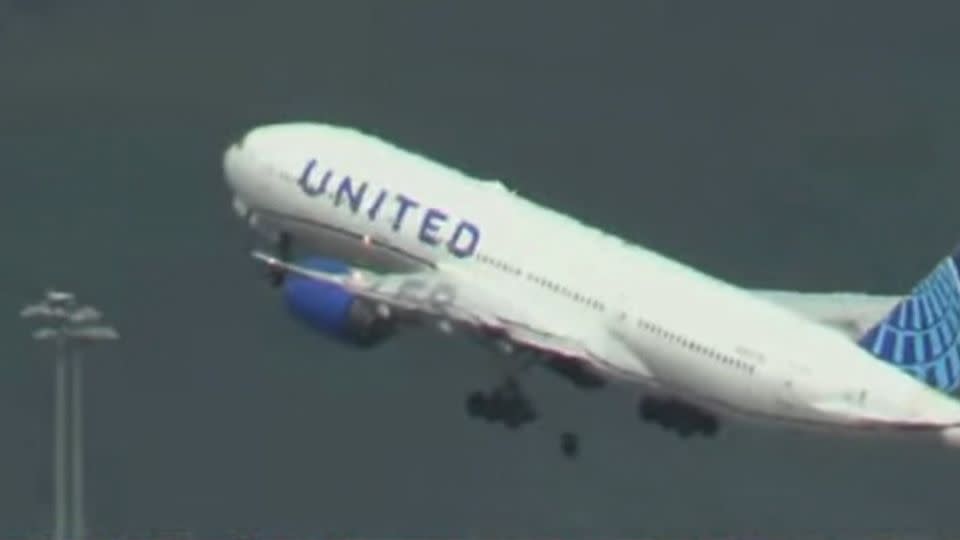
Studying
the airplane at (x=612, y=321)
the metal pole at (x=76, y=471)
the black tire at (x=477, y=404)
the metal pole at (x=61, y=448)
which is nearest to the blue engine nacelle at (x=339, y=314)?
the airplane at (x=612, y=321)

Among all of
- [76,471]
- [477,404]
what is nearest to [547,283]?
[477,404]

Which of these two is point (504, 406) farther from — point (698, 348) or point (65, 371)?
point (65, 371)

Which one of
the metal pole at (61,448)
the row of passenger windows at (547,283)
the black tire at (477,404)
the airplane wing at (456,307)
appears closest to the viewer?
the metal pole at (61,448)

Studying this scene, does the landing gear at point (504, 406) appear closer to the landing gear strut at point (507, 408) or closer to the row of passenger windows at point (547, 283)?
the landing gear strut at point (507, 408)

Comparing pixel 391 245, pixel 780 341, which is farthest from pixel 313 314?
pixel 780 341

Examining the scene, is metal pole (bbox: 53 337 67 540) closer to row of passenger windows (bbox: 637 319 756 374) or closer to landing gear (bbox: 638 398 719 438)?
row of passenger windows (bbox: 637 319 756 374)

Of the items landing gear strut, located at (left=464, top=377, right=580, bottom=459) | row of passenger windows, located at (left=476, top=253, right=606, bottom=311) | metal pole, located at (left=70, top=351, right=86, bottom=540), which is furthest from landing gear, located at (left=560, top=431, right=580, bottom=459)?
metal pole, located at (left=70, top=351, right=86, bottom=540)
